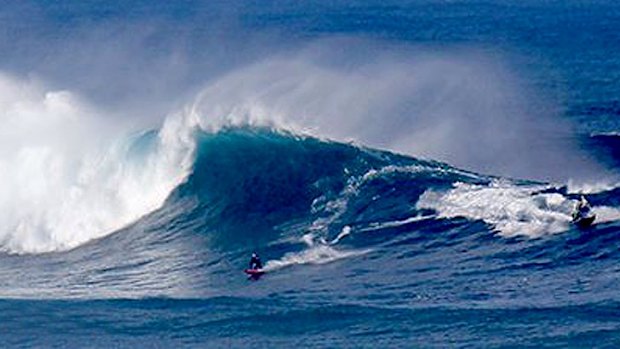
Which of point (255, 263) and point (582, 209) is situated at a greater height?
point (582, 209)

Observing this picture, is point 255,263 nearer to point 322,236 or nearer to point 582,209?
point 322,236

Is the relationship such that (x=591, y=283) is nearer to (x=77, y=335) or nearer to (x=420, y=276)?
(x=420, y=276)

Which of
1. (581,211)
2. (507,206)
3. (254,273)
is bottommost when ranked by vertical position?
(254,273)

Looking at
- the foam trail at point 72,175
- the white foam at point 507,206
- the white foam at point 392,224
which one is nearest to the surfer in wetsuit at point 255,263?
the white foam at point 392,224

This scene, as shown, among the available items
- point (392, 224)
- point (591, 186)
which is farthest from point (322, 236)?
point (591, 186)

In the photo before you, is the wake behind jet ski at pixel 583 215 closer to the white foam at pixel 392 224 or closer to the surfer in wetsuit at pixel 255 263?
the white foam at pixel 392 224

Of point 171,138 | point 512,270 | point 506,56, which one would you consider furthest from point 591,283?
point 506,56

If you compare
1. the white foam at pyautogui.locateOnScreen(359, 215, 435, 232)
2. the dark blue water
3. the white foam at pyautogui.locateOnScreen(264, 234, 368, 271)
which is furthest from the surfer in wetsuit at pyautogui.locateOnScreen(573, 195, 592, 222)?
the white foam at pyautogui.locateOnScreen(264, 234, 368, 271)
